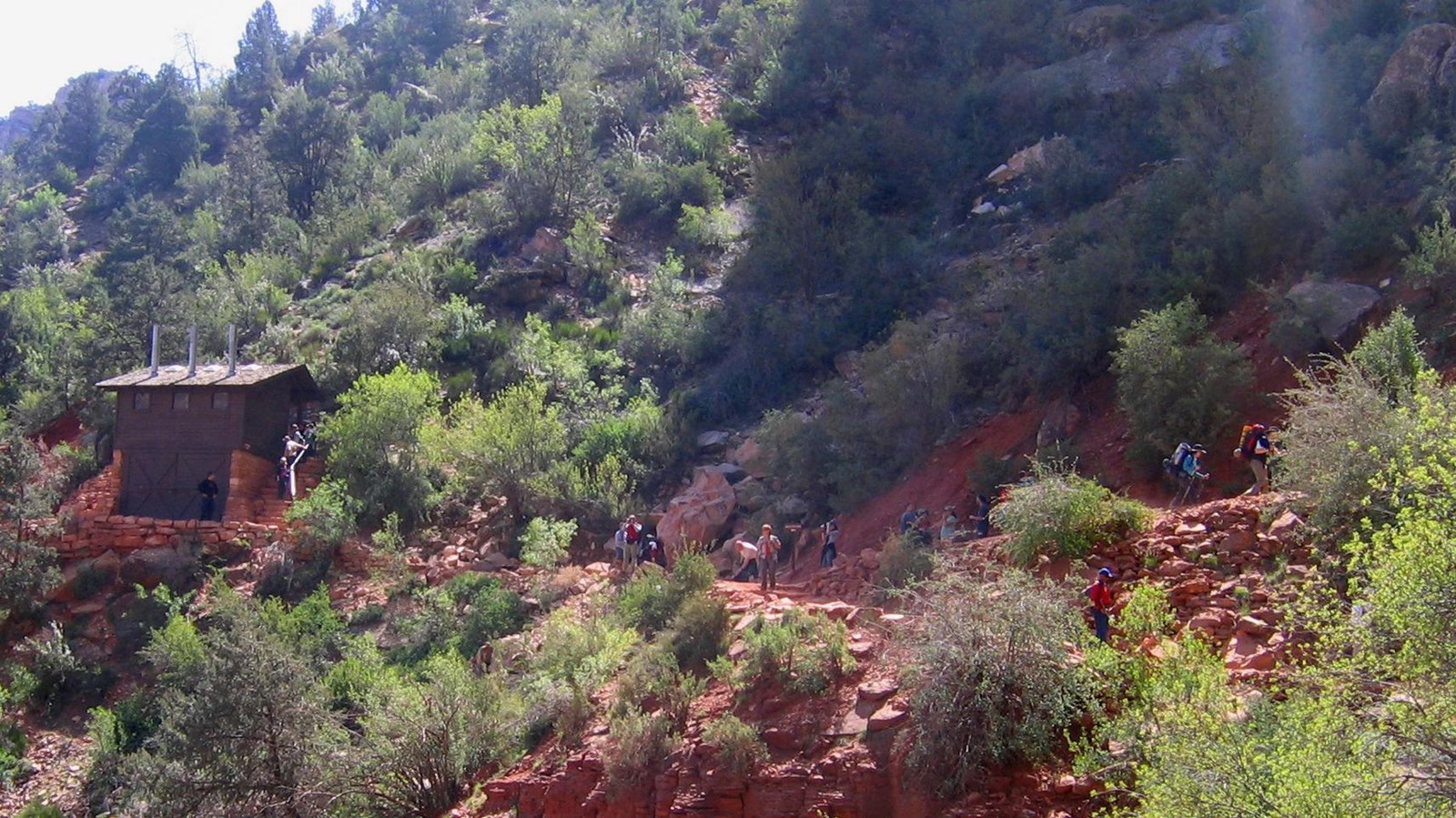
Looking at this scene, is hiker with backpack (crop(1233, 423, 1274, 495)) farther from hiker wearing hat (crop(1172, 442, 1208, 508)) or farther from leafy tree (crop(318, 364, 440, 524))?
leafy tree (crop(318, 364, 440, 524))

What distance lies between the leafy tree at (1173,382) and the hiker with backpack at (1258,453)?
1524mm

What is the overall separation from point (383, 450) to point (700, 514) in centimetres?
718

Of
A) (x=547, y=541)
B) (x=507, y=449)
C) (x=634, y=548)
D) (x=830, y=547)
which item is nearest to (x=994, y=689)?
(x=830, y=547)

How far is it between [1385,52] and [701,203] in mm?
18890

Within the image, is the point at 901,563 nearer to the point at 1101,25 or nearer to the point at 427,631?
the point at 427,631

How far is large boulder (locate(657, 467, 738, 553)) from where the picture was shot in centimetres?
2353

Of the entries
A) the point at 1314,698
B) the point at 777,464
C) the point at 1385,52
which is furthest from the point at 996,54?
the point at 1314,698

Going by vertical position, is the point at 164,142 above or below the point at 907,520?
above

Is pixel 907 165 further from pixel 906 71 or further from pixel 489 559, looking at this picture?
pixel 489 559

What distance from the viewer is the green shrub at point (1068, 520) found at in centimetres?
1552

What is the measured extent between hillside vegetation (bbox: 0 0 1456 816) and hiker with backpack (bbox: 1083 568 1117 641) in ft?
0.82

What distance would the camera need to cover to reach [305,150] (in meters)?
45.7

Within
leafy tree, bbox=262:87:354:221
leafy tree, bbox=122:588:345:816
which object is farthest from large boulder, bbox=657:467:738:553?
leafy tree, bbox=262:87:354:221

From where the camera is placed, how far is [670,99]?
148ft
